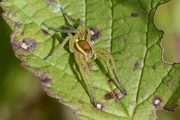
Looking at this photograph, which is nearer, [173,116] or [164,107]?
[164,107]

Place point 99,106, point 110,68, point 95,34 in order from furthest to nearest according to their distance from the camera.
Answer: point 95,34
point 110,68
point 99,106

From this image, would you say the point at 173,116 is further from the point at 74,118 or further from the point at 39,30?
the point at 39,30

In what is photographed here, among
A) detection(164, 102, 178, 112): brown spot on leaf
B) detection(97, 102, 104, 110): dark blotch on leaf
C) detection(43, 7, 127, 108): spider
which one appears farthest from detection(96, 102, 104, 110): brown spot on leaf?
detection(164, 102, 178, 112): brown spot on leaf

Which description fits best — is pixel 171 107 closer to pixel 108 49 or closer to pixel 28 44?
pixel 108 49

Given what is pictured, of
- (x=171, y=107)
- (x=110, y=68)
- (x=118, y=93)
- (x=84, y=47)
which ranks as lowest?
(x=171, y=107)

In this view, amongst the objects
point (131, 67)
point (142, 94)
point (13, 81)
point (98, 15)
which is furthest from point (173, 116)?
point (13, 81)

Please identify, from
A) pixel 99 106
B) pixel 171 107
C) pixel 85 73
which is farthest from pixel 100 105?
pixel 171 107
